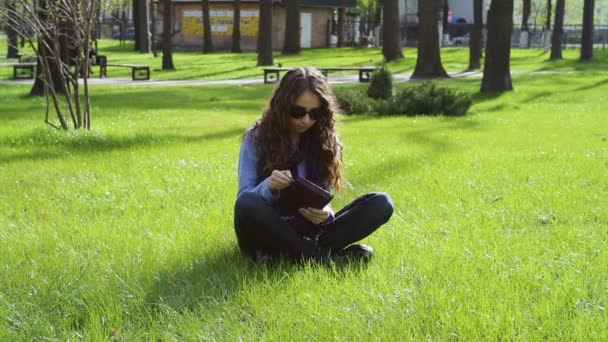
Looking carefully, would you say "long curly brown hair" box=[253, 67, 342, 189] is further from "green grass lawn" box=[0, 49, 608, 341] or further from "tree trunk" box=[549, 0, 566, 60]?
"tree trunk" box=[549, 0, 566, 60]

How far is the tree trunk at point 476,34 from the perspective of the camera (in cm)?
2959

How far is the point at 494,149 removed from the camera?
10.3 meters

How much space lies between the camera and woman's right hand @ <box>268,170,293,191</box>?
421cm

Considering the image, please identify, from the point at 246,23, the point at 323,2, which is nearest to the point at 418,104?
the point at 246,23

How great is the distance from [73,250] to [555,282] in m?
2.75

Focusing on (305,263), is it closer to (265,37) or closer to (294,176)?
(294,176)

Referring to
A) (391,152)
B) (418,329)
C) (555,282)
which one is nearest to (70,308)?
(418,329)

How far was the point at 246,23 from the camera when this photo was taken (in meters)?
55.9

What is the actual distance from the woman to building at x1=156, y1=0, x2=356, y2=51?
166ft

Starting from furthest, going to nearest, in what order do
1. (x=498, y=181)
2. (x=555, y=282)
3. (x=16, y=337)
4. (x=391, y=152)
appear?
(x=391, y=152)
(x=498, y=181)
(x=555, y=282)
(x=16, y=337)

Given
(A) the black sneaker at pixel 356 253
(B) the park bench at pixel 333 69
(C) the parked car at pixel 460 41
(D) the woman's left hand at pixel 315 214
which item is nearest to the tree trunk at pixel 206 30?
(B) the park bench at pixel 333 69

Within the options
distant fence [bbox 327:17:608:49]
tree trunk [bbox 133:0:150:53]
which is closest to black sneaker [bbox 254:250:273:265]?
tree trunk [bbox 133:0:150:53]

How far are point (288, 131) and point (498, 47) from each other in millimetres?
16380

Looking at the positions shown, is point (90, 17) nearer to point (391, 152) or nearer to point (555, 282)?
point (391, 152)
